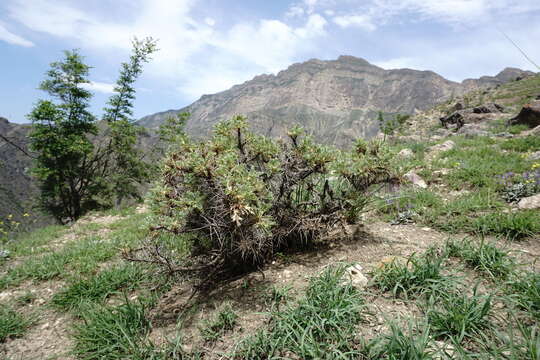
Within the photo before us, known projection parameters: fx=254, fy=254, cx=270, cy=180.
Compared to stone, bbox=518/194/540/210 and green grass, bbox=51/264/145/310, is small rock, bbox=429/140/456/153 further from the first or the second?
green grass, bbox=51/264/145/310

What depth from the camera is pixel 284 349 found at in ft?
6.29

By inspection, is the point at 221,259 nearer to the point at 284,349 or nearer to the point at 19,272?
the point at 284,349

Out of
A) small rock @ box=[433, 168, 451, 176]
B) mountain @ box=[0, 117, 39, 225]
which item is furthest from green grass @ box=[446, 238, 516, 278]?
mountain @ box=[0, 117, 39, 225]

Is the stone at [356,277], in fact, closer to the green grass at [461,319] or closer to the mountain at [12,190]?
the green grass at [461,319]

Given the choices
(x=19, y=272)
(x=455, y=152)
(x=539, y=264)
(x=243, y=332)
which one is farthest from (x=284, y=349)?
(x=455, y=152)

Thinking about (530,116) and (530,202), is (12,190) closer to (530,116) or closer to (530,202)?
(530,202)

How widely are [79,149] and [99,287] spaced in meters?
12.1

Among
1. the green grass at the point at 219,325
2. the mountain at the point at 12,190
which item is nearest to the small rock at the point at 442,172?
the green grass at the point at 219,325

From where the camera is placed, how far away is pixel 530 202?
3.62m

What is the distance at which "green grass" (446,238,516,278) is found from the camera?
7.95 ft

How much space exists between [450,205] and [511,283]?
2.05 metres

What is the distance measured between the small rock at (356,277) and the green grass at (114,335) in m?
1.94

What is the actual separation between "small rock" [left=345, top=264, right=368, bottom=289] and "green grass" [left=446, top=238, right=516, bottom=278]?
0.96 m

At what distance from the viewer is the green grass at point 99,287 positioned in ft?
10.4
